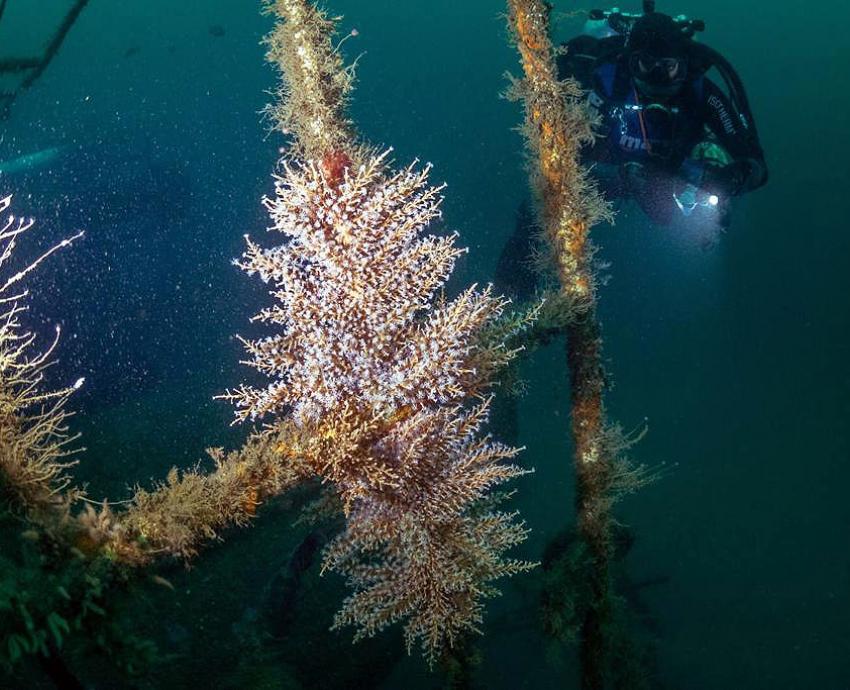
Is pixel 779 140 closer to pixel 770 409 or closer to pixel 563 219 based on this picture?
pixel 770 409

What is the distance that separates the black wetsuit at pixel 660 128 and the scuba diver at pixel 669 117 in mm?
12

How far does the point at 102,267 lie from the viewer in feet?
43.8

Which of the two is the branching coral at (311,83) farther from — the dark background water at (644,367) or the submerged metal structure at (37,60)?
the submerged metal structure at (37,60)

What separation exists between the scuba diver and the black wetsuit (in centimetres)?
1

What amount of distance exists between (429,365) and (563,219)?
1763 millimetres

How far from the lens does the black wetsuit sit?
22.8 ft

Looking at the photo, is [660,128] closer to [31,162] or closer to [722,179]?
[722,179]

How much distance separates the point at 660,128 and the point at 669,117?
6.2 inches

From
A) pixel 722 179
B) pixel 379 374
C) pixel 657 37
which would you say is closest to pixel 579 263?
pixel 379 374

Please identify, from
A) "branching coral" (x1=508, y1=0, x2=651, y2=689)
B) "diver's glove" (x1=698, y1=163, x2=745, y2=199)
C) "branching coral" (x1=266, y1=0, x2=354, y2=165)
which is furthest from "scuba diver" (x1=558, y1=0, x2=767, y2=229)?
"branching coral" (x1=266, y1=0, x2=354, y2=165)

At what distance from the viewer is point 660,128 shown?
707 centimetres

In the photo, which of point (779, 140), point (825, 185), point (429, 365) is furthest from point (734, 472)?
point (779, 140)

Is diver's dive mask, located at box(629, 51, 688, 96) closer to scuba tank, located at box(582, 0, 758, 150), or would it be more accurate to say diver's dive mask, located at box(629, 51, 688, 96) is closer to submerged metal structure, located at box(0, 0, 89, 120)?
scuba tank, located at box(582, 0, 758, 150)

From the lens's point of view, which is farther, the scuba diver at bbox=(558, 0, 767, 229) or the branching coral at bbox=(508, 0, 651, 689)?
the scuba diver at bbox=(558, 0, 767, 229)
